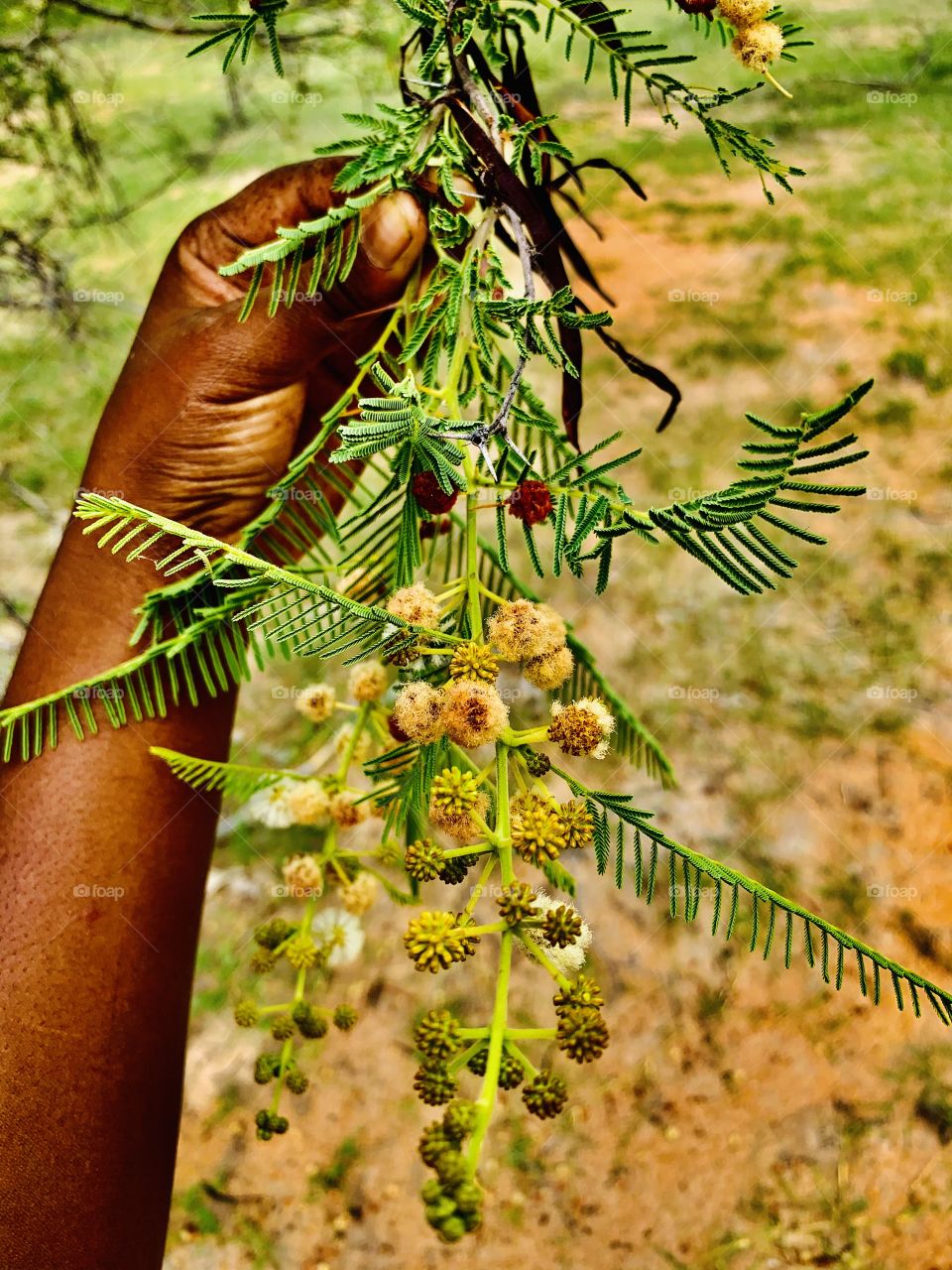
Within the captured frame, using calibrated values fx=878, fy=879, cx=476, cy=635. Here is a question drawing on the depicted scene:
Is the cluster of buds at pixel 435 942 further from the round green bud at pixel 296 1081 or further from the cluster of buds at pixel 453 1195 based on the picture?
the round green bud at pixel 296 1081

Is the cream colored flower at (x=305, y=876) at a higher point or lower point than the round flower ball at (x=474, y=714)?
lower

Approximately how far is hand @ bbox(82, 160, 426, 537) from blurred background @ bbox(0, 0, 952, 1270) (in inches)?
13.6

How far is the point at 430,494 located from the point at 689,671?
1424 millimetres

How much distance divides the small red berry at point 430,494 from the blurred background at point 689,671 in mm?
715

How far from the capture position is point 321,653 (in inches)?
20.5

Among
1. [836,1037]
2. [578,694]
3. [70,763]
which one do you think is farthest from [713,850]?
[70,763]

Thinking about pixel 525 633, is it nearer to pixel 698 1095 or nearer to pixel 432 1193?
pixel 432 1193

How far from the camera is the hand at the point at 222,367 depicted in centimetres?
88

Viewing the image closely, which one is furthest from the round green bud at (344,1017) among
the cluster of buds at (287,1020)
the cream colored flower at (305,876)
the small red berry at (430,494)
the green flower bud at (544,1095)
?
the small red berry at (430,494)

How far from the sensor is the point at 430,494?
0.63 metres

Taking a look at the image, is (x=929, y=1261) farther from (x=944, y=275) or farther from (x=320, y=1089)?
(x=944, y=275)

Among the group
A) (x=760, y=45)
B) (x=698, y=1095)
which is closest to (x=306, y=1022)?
(x=760, y=45)

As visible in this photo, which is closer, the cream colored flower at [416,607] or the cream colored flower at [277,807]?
the cream colored flower at [416,607]

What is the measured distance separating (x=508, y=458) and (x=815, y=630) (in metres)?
1.48
